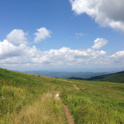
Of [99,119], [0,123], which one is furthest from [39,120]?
[99,119]

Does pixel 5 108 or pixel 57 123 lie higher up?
pixel 5 108

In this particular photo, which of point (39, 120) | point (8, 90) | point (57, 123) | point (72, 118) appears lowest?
point (72, 118)

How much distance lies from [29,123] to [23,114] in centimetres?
88

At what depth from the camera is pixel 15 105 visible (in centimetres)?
724

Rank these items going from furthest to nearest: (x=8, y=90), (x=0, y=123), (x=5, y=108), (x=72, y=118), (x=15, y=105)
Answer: (x=8, y=90) → (x=72, y=118) → (x=15, y=105) → (x=5, y=108) → (x=0, y=123)

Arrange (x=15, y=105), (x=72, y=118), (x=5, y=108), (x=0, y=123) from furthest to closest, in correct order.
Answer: (x=72, y=118) < (x=15, y=105) < (x=5, y=108) < (x=0, y=123)

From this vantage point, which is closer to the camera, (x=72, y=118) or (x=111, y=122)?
(x=111, y=122)

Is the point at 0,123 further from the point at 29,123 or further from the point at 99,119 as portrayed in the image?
the point at 99,119

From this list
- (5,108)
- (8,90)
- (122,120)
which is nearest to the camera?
(5,108)

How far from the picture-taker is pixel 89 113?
8672mm

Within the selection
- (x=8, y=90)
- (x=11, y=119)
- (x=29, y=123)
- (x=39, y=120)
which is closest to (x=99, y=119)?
(x=39, y=120)

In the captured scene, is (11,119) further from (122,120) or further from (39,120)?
(122,120)

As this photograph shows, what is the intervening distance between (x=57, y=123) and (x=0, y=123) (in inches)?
130

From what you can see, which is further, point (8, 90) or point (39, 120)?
point (8, 90)
